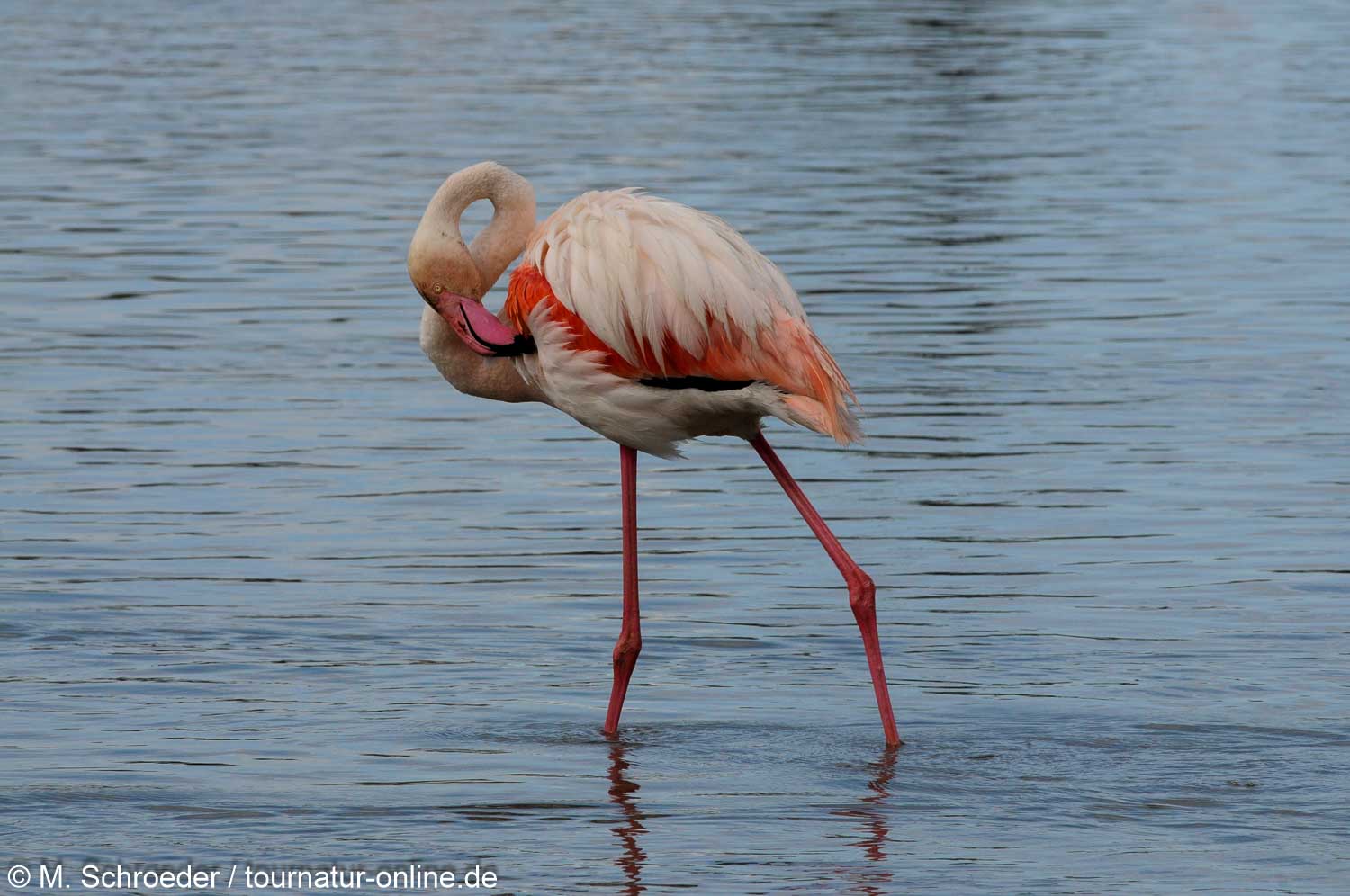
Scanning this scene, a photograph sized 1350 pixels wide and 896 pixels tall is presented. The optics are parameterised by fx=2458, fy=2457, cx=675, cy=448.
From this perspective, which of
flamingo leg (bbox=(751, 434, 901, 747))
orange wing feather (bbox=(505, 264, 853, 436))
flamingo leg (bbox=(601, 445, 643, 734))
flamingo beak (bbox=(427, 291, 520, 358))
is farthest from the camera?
flamingo leg (bbox=(601, 445, 643, 734))

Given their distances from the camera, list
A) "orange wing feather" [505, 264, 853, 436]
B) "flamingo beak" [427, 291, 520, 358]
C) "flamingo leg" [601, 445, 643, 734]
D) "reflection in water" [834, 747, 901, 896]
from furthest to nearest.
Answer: "flamingo leg" [601, 445, 643, 734]
"flamingo beak" [427, 291, 520, 358]
"orange wing feather" [505, 264, 853, 436]
"reflection in water" [834, 747, 901, 896]

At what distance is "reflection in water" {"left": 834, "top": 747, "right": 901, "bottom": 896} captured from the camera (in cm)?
578

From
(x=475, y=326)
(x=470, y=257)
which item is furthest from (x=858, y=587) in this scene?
(x=470, y=257)

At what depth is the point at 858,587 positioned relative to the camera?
7133 millimetres

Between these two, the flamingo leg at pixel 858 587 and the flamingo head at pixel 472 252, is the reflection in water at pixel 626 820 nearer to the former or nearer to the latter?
the flamingo leg at pixel 858 587

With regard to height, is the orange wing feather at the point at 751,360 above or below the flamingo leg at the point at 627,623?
above

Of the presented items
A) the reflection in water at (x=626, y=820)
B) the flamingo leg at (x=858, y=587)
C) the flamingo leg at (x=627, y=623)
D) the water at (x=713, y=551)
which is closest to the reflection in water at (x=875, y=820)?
the water at (x=713, y=551)

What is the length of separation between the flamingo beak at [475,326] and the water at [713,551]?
1098mm

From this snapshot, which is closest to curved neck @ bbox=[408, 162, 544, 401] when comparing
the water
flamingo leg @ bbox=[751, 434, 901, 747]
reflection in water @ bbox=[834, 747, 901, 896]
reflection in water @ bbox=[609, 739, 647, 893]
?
flamingo leg @ bbox=[751, 434, 901, 747]

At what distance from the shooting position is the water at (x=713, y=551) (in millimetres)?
6277

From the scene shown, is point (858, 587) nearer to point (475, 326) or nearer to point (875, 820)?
point (875, 820)

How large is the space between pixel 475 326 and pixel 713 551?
251 centimetres

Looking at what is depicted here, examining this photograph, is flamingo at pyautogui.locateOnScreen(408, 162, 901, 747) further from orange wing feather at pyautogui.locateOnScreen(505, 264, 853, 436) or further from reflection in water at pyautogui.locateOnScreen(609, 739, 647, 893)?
reflection in water at pyautogui.locateOnScreen(609, 739, 647, 893)

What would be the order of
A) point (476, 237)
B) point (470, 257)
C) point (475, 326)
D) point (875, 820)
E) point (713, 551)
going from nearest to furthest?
point (875, 820) → point (475, 326) → point (470, 257) → point (476, 237) → point (713, 551)
